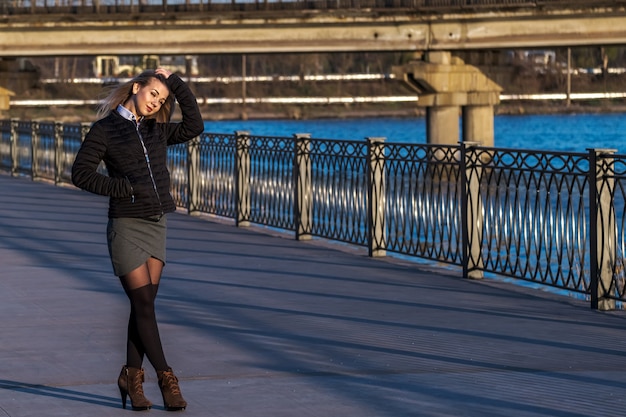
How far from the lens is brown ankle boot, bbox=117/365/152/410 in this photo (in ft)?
24.0

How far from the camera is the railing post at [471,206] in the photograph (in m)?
13.1

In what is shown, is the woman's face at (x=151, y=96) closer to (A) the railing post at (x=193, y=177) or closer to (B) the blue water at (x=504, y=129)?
(A) the railing post at (x=193, y=177)

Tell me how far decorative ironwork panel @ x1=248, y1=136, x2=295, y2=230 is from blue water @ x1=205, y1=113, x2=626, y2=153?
54.8m

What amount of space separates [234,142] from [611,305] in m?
9.09

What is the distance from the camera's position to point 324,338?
9.48 metres

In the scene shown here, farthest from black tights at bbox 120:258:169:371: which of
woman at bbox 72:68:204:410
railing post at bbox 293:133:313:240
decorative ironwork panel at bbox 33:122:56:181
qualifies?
decorative ironwork panel at bbox 33:122:56:181

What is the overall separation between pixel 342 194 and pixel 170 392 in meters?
9.92

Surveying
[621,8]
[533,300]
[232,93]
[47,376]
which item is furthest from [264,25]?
[232,93]

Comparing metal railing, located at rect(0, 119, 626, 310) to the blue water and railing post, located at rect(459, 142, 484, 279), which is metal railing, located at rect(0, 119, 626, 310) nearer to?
railing post, located at rect(459, 142, 484, 279)

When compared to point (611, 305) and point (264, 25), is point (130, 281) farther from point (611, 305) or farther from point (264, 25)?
point (264, 25)

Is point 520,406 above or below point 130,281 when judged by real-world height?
below

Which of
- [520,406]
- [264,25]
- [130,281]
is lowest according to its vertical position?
[520,406]

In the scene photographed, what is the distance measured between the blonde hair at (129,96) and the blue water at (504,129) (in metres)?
66.5

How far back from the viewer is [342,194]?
17031 millimetres
